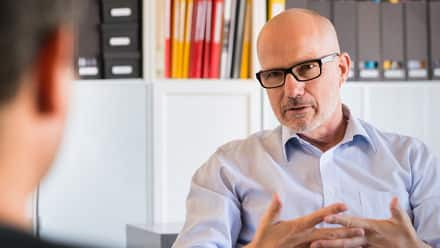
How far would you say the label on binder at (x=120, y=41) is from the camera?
3.00 m

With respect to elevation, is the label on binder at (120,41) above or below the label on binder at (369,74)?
above

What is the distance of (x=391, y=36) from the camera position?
3191mm

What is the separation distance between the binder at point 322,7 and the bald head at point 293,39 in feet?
4.09

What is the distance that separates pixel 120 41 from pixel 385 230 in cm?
168

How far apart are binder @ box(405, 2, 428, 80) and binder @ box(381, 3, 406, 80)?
28 millimetres

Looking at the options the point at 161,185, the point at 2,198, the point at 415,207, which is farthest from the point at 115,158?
the point at 2,198

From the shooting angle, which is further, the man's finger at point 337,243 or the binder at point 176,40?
the binder at point 176,40

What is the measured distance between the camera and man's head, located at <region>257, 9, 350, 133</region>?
1.78 metres

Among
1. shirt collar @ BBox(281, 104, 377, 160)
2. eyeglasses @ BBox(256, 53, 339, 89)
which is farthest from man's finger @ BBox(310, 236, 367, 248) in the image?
eyeglasses @ BBox(256, 53, 339, 89)

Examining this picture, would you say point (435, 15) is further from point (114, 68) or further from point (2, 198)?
point (2, 198)

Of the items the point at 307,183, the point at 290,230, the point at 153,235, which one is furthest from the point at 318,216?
the point at 153,235

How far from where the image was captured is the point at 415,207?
67.0 inches

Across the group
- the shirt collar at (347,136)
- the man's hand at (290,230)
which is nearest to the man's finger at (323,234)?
the man's hand at (290,230)

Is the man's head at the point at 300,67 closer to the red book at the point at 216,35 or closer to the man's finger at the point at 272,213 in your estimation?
the man's finger at the point at 272,213
